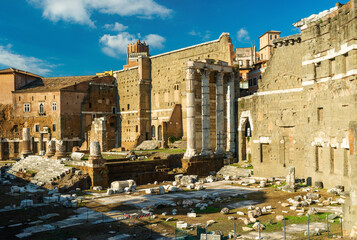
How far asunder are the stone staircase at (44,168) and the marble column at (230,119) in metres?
13.1

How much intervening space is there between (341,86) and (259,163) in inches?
358

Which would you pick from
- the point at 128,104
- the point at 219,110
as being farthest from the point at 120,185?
the point at 128,104

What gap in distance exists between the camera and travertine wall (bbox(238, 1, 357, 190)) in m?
15.7

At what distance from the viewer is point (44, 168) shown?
85.1ft

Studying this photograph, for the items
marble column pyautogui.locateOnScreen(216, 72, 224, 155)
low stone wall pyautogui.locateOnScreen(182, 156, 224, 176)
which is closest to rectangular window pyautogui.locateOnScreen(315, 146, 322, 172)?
low stone wall pyautogui.locateOnScreen(182, 156, 224, 176)

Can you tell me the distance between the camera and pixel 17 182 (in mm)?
24875

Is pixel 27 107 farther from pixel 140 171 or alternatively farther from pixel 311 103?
pixel 311 103

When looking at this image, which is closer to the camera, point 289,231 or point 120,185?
point 289,231

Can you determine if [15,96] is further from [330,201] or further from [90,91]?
[330,201]

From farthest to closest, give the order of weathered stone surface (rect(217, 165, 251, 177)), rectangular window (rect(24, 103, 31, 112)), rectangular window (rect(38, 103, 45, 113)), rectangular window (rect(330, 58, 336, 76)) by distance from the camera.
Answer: rectangular window (rect(24, 103, 31, 112)) → rectangular window (rect(38, 103, 45, 113)) → weathered stone surface (rect(217, 165, 251, 177)) → rectangular window (rect(330, 58, 336, 76))

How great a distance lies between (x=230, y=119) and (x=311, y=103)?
10.3m

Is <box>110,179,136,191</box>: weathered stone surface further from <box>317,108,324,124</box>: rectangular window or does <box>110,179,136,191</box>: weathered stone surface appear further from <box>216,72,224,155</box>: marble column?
<box>317,108,324,124</box>: rectangular window

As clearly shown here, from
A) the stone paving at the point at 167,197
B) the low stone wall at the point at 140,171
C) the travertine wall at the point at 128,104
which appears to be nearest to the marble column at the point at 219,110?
the low stone wall at the point at 140,171

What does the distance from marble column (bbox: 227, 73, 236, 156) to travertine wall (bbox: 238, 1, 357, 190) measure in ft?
7.25
